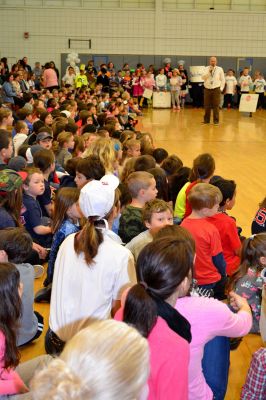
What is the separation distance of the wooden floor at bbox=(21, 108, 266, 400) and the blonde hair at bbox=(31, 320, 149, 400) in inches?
67.3

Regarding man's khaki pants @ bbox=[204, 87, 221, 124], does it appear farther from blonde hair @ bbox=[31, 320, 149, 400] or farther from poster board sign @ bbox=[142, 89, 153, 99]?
blonde hair @ bbox=[31, 320, 149, 400]

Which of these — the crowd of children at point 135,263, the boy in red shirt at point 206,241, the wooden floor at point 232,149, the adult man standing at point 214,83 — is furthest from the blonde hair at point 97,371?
the adult man standing at point 214,83

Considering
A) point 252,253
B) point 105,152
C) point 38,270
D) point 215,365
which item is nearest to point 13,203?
point 38,270

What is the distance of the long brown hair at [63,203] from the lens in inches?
137

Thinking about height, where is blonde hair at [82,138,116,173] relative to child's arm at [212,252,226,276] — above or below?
above

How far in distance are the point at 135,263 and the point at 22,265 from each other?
71 cm

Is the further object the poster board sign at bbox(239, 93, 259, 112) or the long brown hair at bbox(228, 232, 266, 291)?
the poster board sign at bbox(239, 93, 259, 112)

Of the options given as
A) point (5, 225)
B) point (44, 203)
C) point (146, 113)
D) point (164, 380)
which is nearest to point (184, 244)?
point (164, 380)

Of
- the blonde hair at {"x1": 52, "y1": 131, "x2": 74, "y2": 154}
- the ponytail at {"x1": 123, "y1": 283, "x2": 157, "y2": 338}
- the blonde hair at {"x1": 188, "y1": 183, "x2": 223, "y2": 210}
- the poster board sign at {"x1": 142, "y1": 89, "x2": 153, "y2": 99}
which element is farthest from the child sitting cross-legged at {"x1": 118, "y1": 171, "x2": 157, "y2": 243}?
the poster board sign at {"x1": 142, "y1": 89, "x2": 153, "y2": 99}

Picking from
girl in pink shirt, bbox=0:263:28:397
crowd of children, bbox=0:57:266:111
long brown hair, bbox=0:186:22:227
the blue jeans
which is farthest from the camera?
crowd of children, bbox=0:57:266:111

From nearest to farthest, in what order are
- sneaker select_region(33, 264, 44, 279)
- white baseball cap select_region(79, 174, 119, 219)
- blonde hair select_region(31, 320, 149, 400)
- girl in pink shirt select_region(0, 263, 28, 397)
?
blonde hair select_region(31, 320, 149, 400)
girl in pink shirt select_region(0, 263, 28, 397)
white baseball cap select_region(79, 174, 119, 219)
sneaker select_region(33, 264, 44, 279)

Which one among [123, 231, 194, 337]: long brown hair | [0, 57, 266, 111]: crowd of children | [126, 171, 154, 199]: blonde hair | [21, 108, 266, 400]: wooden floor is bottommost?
[21, 108, 266, 400]: wooden floor

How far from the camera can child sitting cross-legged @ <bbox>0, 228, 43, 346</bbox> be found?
2852 mm

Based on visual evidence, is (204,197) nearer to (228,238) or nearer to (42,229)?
(228,238)
